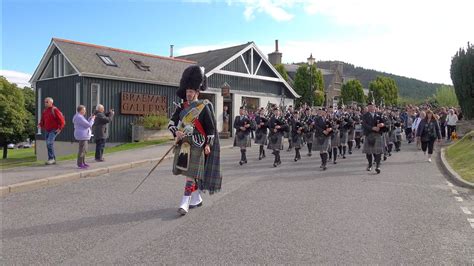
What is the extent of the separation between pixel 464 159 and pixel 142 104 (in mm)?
15805

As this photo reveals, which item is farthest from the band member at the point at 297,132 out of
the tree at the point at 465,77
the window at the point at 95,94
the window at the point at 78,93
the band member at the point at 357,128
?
the tree at the point at 465,77

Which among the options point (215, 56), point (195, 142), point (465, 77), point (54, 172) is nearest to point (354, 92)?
point (215, 56)

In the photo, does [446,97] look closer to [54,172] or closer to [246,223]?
[54,172]

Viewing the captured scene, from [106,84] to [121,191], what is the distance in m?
14.3

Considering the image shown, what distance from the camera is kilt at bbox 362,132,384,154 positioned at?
38.9ft

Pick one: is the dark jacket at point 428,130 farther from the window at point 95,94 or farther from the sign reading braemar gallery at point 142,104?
Answer: the window at point 95,94

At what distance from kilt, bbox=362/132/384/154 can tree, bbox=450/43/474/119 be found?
14850mm

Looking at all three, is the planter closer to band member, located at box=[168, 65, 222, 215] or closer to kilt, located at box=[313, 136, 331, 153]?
kilt, located at box=[313, 136, 331, 153]

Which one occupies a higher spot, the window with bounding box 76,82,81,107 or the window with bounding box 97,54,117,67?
the window with bounding box 97,54,117,67

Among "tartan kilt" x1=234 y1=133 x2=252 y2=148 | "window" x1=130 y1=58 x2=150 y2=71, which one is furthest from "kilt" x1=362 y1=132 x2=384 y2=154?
"window" x1=130 y1=58 x2=150 y2=71

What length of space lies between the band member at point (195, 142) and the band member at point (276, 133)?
6.44 meters

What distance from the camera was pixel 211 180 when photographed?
6.68m

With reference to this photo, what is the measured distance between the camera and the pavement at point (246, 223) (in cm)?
465

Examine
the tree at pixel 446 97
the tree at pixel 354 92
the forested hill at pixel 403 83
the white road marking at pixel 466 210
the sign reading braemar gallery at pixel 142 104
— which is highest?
the forested hill at pixel 403 83
